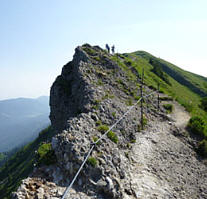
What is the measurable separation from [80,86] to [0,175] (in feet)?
535

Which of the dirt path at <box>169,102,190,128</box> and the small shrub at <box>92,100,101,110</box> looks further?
the dirt path at <box>169,102,190,128</box>

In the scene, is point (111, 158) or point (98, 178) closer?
point (98, 178)

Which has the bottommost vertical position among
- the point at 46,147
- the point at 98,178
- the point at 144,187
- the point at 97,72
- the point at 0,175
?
the point at 0,175

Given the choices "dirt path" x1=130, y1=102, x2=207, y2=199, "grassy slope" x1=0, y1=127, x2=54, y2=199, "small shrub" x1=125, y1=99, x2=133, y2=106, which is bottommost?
"grassy slope" x1=0, y1=127, x2=54, y2=199

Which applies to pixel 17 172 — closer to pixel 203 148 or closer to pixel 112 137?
pixel 112 137

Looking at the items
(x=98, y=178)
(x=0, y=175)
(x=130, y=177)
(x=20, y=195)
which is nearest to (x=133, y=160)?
(x=130, y=177)

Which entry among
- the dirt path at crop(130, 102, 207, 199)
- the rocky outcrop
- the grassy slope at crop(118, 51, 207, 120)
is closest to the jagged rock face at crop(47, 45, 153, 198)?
the rocky outcrop

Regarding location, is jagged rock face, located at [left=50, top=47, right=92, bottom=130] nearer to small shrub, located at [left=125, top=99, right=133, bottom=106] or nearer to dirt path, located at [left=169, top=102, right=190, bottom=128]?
small shrub, located at [left=125, top=99, right=133, bottom=106]

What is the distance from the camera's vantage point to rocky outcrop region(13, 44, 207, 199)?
9289 mm

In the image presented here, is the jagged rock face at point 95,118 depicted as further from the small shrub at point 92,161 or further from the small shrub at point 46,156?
the small shrub at point 46,156

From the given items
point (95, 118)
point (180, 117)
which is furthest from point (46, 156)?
point (180, 117)

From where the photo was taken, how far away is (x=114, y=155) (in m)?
11.5

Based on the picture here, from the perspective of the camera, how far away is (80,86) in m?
22.2

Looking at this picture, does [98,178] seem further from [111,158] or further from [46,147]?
[46,147]
